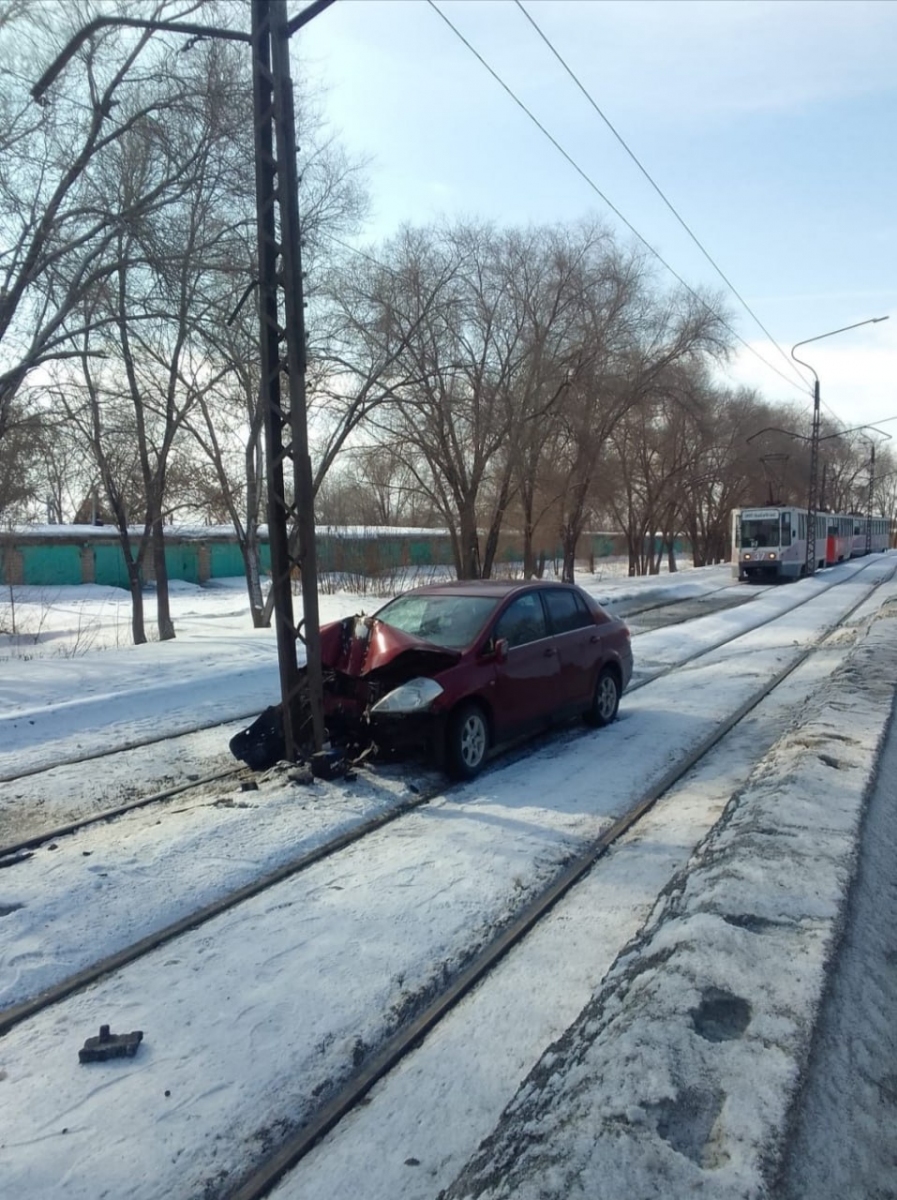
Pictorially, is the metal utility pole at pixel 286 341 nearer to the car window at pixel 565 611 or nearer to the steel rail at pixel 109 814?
the steel rail at pixel 109 814

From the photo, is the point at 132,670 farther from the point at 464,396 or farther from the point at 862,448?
the point at 862,448

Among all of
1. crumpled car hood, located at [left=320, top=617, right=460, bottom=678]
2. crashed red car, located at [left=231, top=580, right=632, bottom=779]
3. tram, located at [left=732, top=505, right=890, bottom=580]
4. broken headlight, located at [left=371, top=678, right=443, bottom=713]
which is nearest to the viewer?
broken headlight, located at [left=371, top=678, right=443, bottom=713]

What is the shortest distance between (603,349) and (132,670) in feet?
68.7

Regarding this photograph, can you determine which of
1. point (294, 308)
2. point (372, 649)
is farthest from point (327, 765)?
point (294, 308)

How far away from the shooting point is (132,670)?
12.8 m

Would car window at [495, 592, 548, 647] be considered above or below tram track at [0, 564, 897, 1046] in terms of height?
above

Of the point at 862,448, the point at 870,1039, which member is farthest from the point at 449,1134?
the point at 862,448

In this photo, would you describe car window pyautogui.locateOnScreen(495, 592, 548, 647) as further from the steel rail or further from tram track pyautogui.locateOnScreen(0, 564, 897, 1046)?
the steel rail

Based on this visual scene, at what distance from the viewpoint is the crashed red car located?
7297mm

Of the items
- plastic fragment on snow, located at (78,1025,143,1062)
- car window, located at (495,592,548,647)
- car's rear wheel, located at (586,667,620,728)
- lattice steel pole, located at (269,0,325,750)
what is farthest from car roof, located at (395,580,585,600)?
plastic fragment on snow, located at (78,1025,143,1062)

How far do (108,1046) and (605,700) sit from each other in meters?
6.63

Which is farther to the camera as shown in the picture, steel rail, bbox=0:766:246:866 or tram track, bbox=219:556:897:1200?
steel rail, bbox=0:766:246:866

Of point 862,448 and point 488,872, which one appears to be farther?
point 862,448

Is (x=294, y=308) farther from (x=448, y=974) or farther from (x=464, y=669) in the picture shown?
(x=448, y=974)
